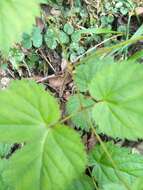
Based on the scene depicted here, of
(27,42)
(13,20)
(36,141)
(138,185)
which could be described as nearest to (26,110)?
(36,141)

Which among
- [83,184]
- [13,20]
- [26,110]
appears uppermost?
[13,20]

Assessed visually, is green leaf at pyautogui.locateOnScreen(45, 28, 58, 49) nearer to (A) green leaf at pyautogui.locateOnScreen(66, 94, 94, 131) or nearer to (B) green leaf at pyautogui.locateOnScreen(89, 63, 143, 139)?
(A) green leaf at pyautogui.locateOnScreen(66, 94, 94, 131)

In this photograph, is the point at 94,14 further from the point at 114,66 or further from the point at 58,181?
the point at 58,181

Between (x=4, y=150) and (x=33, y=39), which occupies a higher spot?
(x=33, y=39)

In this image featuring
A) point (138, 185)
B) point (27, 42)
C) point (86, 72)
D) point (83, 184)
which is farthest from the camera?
point (27, 42)

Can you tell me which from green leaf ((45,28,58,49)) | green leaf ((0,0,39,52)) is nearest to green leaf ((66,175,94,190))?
green leaf ((0,0,39,52))

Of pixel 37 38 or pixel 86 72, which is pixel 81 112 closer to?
pixel 86 72

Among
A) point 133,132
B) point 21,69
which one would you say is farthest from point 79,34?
point 133,132
